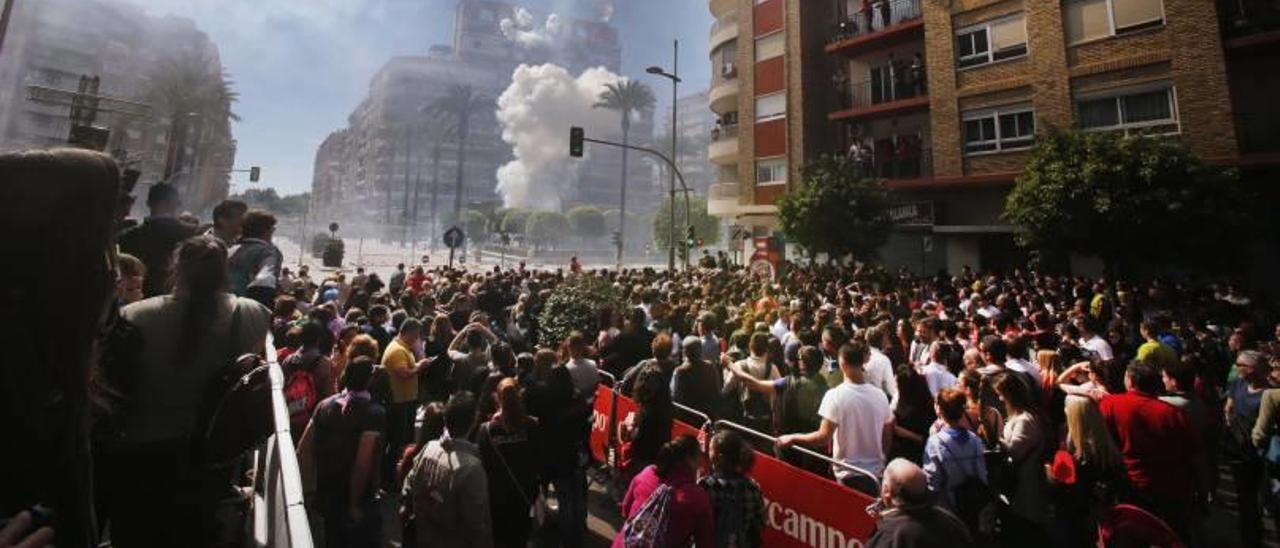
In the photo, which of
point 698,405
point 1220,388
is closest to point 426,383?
point 698,405

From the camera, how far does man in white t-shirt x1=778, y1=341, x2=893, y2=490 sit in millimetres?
4629

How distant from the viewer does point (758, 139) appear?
27.3 meters

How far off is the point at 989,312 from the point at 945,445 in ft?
23.8

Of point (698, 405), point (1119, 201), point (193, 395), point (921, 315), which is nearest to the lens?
point (193, 395)

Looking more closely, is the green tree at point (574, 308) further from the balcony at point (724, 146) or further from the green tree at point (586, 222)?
the green tree at point (586, 222)

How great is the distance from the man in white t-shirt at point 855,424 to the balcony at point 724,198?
24452 millimetres

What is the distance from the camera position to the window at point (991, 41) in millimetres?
18266

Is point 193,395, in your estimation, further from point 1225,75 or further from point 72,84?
point 72,84

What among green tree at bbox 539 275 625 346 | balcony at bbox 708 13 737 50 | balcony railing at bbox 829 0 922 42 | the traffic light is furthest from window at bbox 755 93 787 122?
green tree at bbox 539 275 625 346

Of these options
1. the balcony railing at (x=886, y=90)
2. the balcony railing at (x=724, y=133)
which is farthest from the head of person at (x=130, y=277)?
the balcony railing at (x=724, y=133)

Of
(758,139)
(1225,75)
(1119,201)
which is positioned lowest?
(1119,201)

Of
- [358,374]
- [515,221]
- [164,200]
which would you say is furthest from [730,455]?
[515,221]

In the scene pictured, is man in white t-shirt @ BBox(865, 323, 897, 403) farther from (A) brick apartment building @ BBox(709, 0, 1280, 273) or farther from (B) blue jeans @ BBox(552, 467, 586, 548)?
(A) brick apartment building @ BBox(709, 0, 1280, 273)

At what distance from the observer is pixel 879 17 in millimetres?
22625
